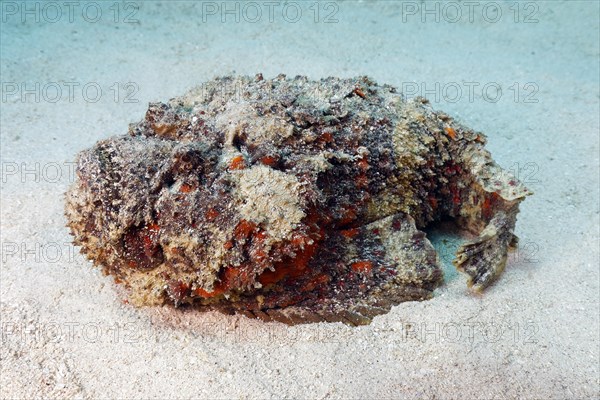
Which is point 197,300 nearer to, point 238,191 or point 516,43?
point 238,191

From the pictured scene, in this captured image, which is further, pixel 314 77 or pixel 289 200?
pixel 314 77

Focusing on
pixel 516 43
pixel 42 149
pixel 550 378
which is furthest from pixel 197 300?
pixel 516 43

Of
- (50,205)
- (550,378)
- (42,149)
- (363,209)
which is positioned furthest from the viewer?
(42,149)
